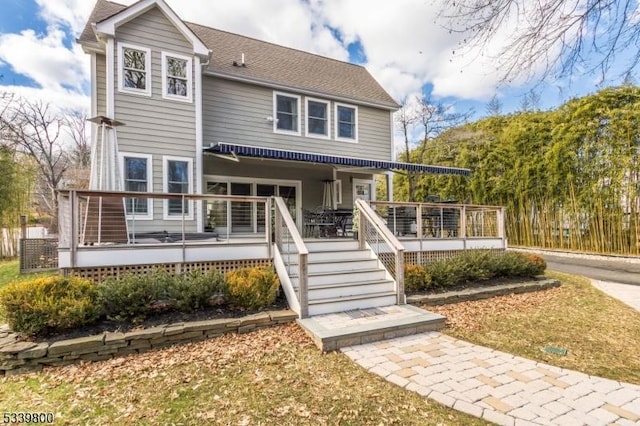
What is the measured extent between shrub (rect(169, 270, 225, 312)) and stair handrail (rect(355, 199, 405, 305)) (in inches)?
126

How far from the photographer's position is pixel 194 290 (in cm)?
523

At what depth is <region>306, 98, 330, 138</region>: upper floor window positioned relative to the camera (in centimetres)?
1130

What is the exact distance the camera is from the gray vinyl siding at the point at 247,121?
984 cm

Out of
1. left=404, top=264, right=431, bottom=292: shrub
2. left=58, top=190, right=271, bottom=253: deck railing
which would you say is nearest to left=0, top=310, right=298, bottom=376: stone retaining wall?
left=58, top=190, right=271, bottom=253: deck railing

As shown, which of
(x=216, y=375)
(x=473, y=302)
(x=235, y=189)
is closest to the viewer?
(x=216, y=375)

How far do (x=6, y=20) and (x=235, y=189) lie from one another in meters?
12.3

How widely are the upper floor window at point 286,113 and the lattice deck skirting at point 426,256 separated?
219 inches

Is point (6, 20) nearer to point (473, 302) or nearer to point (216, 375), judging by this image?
point (216, 375)

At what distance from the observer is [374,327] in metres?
4.92

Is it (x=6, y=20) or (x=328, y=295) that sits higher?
(x=6, y=20)

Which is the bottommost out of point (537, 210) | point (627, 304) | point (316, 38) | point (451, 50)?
point (627, 304)

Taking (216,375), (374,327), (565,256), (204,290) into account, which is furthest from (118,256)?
(565,256)

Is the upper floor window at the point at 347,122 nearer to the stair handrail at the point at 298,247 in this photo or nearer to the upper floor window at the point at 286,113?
the upper floor window at the point at 286,113

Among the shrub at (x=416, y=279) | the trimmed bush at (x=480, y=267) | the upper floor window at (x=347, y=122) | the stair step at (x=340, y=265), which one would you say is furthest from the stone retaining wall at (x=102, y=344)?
the upper floor window at (x=347, y=122)
